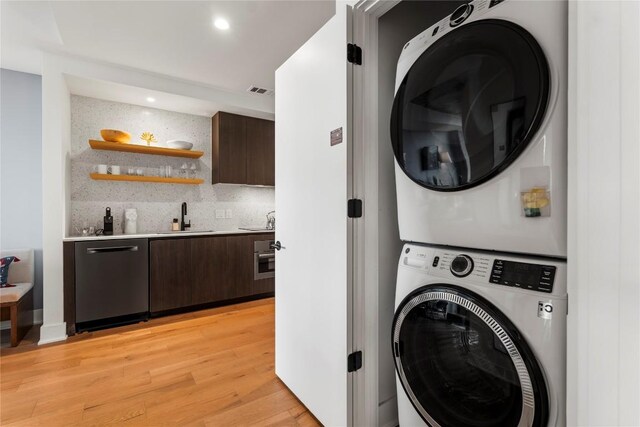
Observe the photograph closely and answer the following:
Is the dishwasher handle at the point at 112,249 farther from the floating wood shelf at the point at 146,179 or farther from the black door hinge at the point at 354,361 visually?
the black door hinge at the point at 354,361

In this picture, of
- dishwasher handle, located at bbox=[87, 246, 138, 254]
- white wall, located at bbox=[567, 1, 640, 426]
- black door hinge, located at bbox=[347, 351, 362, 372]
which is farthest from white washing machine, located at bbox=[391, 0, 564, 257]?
dishwasher handle, located at bbox=[87, 246, 138, 254]

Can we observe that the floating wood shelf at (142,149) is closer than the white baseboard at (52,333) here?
No

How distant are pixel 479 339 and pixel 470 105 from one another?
Answer: 0.79m

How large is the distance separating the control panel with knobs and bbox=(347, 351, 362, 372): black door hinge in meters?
0.61

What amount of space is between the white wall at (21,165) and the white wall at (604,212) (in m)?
4.26

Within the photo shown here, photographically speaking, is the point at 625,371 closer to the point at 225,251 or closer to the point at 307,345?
the point at 307,345

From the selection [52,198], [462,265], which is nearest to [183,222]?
[52,198]

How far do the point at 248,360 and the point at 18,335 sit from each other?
2.10 metres

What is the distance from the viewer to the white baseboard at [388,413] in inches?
57.2

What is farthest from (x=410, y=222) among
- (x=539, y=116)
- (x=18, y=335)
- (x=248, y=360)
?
(x=18, y=335)

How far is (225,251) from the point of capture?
3.47 metres

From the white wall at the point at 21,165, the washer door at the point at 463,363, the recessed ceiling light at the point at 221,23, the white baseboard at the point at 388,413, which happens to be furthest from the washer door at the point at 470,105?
the white wall at the point at 21,165

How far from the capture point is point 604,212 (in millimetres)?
635

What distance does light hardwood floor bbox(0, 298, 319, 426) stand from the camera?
1.62m
